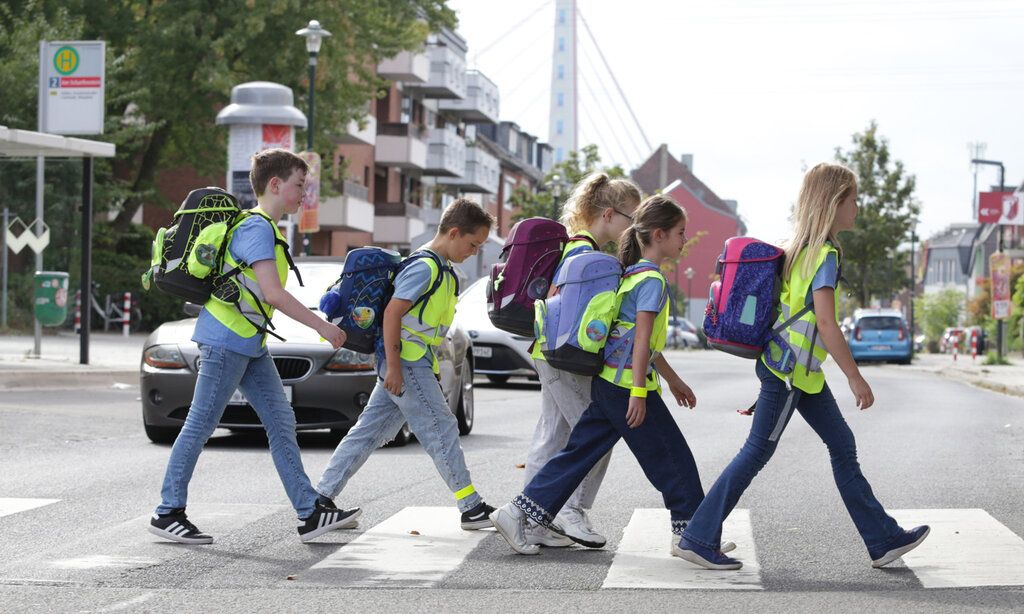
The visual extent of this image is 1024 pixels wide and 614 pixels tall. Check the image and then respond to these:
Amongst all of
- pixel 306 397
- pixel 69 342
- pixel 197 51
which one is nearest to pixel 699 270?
pixel 197 51

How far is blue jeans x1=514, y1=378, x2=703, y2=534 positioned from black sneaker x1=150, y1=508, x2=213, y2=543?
1491 mm

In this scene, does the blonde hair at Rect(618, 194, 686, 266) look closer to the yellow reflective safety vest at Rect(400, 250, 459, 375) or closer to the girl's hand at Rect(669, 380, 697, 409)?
the girl's hand at Rect(669, 380, 697, 409)

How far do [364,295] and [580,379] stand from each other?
108cm

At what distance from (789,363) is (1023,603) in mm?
1295

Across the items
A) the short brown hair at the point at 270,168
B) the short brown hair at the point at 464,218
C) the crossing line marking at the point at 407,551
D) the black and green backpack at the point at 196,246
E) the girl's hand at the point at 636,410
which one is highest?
the short brown hair at the point at 270,168

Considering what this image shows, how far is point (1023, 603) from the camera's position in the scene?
18.8 feet

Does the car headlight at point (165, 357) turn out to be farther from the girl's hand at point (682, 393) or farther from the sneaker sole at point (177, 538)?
the girl's hand at point (682, 393)

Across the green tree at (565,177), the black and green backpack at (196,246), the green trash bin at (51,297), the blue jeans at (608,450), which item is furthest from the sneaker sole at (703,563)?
the green tree at (565,177)

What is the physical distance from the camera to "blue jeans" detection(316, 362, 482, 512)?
7441 mm

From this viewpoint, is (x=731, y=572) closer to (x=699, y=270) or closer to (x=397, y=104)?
(x=397, y=104)

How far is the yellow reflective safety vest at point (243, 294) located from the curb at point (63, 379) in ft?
38.3

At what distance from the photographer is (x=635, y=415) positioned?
6555mm


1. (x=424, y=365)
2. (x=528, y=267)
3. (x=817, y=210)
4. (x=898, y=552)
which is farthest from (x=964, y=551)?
(x=424, y=365)

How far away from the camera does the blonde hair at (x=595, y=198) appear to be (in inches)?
279
